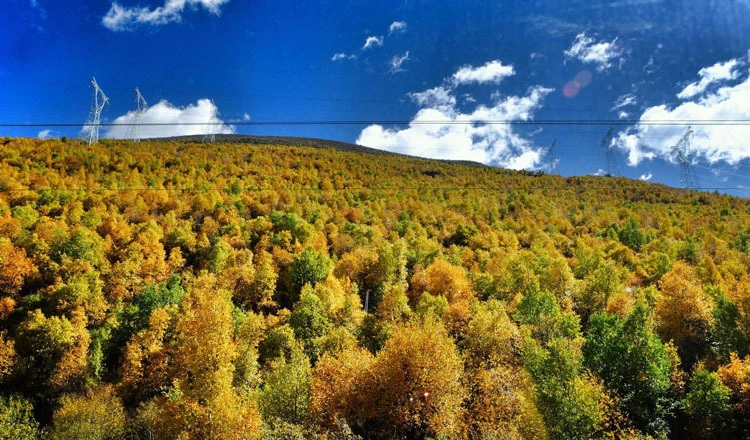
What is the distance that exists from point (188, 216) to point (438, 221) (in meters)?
87.4

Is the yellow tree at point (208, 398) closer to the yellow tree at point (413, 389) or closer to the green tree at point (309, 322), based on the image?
the yellow tree at point (413, 389)

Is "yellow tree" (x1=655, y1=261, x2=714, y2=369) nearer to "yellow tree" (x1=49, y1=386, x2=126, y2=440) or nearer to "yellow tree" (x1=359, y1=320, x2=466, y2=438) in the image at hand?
"yellow tree" (x1=359, y1=320, x2=466, y2=438)

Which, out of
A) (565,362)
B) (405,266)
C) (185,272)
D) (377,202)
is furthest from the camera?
(377,202)

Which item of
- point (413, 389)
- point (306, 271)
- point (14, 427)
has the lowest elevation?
point (14, 427)

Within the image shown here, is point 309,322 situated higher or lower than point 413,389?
higher

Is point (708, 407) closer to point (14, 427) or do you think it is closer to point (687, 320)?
→ point (687, 320)

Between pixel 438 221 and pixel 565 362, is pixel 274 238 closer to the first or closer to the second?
pixel 438 221

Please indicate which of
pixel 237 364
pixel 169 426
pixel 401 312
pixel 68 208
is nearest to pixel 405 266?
pixel 401 312

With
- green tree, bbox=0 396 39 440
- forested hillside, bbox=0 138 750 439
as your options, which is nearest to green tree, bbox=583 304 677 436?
forested hillside, bbox=0 138 750 439

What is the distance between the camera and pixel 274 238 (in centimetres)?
11162

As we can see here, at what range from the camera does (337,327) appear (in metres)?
69.8

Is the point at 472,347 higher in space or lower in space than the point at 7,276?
lower

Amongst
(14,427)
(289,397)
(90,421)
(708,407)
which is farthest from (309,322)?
(708,407)

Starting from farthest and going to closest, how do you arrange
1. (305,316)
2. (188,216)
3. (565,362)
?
(188,216), (305,316), (565,362)
